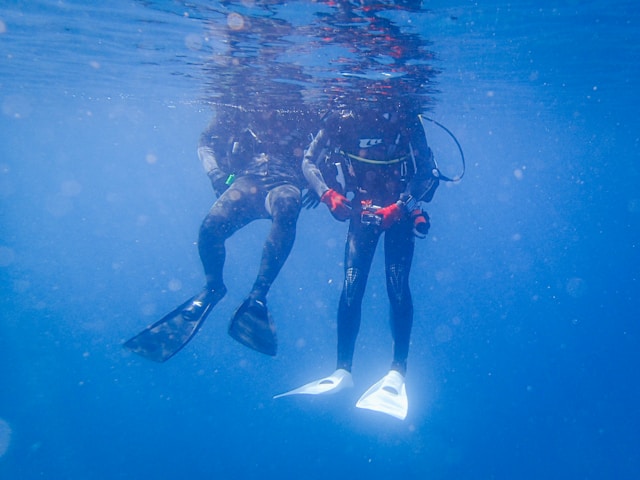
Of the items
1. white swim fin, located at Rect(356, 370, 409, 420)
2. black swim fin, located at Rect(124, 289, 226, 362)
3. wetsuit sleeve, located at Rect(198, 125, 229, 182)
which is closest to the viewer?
white swim fin, located at Rect(356, 370, 409, 420)

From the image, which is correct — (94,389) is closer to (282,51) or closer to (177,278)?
(282,51)

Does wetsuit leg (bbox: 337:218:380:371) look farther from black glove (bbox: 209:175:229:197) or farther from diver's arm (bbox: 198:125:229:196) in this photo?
diver's arm (bbox: 198:125:229:196)

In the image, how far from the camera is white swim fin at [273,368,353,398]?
513cm

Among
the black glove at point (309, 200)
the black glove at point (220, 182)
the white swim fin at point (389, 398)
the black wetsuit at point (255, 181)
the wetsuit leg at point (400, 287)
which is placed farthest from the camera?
the black glove at point (309, 200)

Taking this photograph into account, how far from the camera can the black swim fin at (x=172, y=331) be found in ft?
20.2

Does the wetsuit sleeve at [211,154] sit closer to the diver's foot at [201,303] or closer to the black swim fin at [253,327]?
the diver's foot at [201,303]

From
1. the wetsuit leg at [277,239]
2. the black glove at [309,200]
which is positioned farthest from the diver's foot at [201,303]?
the black glove at [309,200]

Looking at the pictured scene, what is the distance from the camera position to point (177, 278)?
51094mm

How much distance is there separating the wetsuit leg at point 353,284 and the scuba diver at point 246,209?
953 millimetres

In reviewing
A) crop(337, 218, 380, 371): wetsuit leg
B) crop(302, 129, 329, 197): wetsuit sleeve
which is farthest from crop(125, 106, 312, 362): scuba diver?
crop(337, 218, 380, 371): wetsuit leg

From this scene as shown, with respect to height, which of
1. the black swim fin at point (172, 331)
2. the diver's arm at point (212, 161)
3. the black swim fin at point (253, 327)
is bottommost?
the black swim fin at point (172, 331)

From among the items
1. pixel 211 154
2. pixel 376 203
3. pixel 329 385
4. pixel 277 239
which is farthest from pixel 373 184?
pixel 329 385

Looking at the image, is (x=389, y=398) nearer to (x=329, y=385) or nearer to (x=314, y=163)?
(x=329, y=385)

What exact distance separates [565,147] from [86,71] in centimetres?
3561
